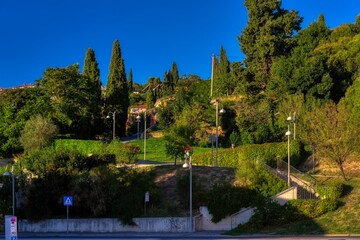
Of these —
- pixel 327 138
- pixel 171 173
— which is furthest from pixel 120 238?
pixel 327 138

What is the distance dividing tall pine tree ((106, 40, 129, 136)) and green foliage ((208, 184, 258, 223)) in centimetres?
4787

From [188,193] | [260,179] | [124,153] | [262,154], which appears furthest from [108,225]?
[262,154]

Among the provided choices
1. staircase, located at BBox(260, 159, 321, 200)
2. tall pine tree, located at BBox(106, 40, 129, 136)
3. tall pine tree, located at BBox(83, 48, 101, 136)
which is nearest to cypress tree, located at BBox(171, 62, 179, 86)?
tall pine tree, located at BBox(83, 48, 101, 136)

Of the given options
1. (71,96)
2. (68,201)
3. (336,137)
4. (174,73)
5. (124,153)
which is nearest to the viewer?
(68,201)

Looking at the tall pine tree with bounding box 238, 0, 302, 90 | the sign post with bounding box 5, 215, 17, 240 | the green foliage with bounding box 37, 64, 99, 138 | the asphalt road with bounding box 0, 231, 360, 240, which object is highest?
the tall pine tree with bounding box 238, 0, 302, 90

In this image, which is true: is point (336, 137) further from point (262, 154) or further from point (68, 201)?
point (68, 201)

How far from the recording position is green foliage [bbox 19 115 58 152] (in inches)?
2501

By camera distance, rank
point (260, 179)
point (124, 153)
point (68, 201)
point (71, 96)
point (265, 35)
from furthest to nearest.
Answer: point (71, 96) → point (265, 35) → point (124, 153) → point (260, 179) → point (68, 201)

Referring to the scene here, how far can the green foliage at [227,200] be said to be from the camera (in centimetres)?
3550

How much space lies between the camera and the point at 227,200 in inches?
1403

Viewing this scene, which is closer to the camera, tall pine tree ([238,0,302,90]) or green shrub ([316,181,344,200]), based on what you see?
green shrub ([316,181,344,200])

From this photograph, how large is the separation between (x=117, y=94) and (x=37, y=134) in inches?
855

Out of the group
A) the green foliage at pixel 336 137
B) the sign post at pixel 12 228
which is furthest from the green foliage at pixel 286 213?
the sign post at pixel 12 228

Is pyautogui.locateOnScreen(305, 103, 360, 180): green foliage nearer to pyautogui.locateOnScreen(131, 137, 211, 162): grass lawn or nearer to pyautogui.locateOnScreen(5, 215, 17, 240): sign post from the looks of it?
pyautogui.locateOnScreen(131, 137, 211, 162): grass lawn
